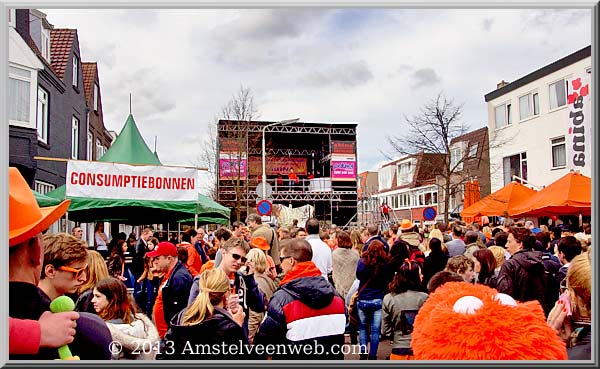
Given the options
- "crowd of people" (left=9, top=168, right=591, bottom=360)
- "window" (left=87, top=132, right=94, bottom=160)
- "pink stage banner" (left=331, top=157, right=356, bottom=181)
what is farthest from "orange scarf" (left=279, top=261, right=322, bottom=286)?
"pink stage banner" (left=331, top=157, right=356, bottom=181)

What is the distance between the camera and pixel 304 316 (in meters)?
3.99

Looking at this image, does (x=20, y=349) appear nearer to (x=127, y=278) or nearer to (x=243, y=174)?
(x=127, y=278)

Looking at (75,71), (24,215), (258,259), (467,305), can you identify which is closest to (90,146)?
(75,71)

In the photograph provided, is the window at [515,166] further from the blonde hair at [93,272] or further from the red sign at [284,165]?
the blonde hair at [93,272]

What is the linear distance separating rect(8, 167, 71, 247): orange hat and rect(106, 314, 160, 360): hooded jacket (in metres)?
1.14

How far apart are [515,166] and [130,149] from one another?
13698 millimetres

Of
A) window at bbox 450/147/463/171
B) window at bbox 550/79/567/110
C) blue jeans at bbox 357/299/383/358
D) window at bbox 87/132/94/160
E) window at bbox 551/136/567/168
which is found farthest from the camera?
window at bbox 87/132/94/160

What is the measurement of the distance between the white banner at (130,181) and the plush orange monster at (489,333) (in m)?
6.51

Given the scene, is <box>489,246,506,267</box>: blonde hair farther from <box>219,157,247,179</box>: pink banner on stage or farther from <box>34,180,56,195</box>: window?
<box>219,157,247,179</box>: pink banner on stage

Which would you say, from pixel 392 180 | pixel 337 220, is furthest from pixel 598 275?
pixel 392 180

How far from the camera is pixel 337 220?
3209 centimetres

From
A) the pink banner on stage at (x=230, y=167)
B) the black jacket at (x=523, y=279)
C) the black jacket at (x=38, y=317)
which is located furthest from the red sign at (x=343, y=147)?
the black jacket at (x=38, y=317)

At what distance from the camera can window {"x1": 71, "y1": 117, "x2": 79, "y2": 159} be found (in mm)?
17797

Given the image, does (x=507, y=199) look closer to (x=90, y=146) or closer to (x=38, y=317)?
(x=38, y=317)
